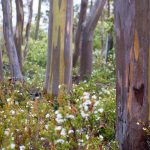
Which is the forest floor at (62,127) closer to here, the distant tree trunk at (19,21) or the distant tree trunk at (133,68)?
the distant tree trunk at (133,68)

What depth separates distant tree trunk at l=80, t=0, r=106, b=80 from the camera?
11.5 meters

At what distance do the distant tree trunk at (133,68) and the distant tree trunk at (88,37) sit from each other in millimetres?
7195

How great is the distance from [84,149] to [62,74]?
4.94 metres

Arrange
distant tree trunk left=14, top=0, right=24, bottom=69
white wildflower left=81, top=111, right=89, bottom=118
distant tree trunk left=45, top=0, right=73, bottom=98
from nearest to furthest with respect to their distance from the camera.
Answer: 1. white wildflower left=81, top=111, right=89, bottom=118
2. distant tree trunk left=45, top=0, right=73, bottom=98
3. distant tree trunk left=14, top=0, right=24, bottom=69

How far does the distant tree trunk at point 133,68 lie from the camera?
418cm

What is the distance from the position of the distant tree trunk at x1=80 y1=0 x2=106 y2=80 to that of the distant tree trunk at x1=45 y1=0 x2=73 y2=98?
2867mm

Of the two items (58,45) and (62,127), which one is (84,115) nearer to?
(62,127)

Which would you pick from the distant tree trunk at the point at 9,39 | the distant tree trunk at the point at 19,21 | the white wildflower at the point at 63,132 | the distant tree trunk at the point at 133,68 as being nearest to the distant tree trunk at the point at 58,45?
the distant tree trunk at the point at 9,39

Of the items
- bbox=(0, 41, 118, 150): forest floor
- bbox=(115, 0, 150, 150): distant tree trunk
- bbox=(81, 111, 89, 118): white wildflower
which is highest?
bbox=(115, 0, 150, 150): distant tree trunk

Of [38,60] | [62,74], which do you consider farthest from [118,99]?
[38,60]

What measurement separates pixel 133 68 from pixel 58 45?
14.8 ft

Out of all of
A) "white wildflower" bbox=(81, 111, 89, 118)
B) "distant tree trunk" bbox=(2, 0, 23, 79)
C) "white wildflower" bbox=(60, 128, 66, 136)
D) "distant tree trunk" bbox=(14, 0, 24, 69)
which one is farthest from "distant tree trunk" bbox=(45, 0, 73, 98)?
"distant tree trunk" bbox=(14, 0, 24, 69)

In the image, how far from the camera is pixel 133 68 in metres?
4.22

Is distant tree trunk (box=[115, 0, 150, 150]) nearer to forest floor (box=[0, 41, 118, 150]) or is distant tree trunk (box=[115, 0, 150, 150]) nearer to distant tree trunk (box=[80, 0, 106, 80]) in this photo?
forest floor (box=[0, 41, 118, 150])
